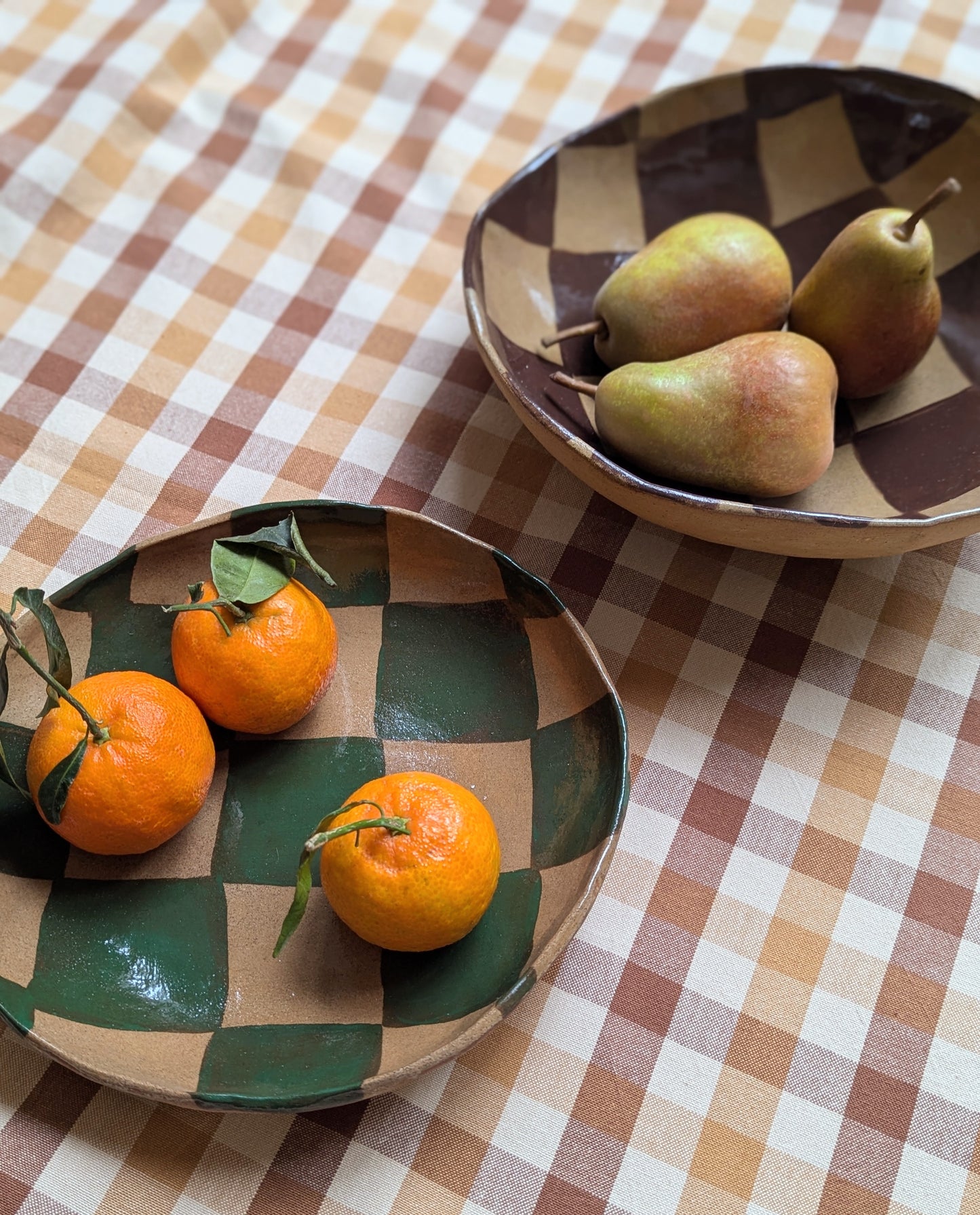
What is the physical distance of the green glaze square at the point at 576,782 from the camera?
0.70 metres

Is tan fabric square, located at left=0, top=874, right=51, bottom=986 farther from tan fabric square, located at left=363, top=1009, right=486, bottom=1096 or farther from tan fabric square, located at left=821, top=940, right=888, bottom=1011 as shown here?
tan fabric square, located at left=821, top=940, right=888, bottom=1011

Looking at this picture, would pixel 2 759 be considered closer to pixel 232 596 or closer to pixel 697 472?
pixel 232 596

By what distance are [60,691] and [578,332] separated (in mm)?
510

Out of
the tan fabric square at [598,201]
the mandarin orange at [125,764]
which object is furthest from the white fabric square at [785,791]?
the tan fabric square at [598,201]

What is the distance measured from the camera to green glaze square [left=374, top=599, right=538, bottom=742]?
0.77 m

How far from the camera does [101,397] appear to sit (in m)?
0.98

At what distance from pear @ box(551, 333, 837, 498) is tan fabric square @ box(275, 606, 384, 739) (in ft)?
0.83

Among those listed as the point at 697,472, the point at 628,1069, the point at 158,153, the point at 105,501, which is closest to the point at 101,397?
the point at 105,501

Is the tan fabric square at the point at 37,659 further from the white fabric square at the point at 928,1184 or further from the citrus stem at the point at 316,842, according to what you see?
the white fabric square at the point at 928,1184

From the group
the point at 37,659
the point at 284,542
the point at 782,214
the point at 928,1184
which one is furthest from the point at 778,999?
the point at 782,214

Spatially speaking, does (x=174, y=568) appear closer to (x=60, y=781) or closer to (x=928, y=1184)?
(x=60, y=781)

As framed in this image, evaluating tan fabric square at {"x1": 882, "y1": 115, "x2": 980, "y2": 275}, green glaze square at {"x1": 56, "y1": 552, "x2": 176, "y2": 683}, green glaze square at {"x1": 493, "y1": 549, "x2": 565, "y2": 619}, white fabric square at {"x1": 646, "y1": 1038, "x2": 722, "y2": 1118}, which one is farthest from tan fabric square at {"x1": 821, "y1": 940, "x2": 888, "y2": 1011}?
tan fabric square at {"x1": 882, "y1": 115, "x2": 980, "y2": 275}

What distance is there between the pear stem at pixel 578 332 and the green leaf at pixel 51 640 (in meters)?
0.47

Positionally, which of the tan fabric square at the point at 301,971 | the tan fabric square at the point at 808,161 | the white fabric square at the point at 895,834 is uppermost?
the tan fabric square at the point at 808,161
